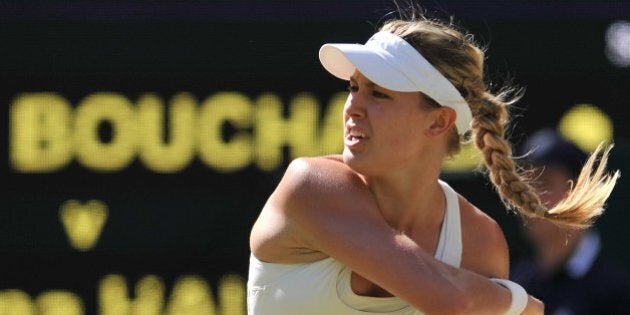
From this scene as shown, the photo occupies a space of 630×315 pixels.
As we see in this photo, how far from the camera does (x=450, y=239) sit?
2.41 metres

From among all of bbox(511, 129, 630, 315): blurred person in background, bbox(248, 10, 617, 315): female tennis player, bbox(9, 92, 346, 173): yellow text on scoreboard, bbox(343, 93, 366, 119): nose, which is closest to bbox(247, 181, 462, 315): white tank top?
bbox(248, 10, 617, 315): female tennis player

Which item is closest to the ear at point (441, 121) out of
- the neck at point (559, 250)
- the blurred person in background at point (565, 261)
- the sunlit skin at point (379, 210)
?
the sunlit skin at point (379, 210)

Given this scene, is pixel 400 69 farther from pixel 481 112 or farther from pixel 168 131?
pixel 168 131

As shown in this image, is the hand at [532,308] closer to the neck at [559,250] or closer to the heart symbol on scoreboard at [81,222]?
the neck at [559,250]

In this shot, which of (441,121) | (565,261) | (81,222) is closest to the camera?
(441,121)

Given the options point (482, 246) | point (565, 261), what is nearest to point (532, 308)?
point (482, 246)

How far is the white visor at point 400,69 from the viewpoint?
228 centimetres

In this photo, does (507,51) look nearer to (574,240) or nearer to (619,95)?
(619,95)

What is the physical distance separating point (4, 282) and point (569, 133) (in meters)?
1.55

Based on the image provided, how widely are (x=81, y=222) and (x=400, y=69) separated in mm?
1655

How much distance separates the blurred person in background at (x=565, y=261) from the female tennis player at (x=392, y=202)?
2.45ft

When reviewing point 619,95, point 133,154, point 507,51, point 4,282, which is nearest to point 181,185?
point 133,154

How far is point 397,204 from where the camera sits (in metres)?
2.40

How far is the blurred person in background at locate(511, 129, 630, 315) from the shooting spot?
3.15 metres
